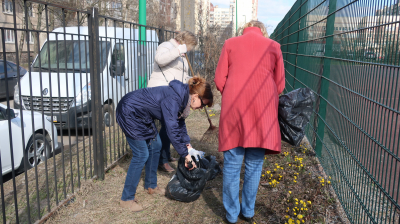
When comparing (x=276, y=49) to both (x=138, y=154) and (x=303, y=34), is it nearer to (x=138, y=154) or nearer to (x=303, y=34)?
(x=138, y=154)

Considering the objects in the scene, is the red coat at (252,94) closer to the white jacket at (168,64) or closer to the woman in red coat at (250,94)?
the woman in red coat at (250,94)

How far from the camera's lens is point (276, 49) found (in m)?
2.79

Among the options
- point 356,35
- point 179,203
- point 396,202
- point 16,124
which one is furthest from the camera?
point 16,124

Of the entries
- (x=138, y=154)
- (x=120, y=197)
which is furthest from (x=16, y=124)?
(x=138, y=154)

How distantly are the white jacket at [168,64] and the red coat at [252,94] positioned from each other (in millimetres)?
1360

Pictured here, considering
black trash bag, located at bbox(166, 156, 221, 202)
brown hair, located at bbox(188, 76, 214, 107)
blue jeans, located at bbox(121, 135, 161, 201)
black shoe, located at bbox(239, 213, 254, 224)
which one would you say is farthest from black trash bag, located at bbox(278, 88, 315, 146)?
blue jeans, located at bbox(121, 135, 161, 201)

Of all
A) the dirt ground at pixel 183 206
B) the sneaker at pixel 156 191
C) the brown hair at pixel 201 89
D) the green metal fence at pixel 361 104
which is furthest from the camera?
the sneaker at pixel 156 191

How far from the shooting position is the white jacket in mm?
4070

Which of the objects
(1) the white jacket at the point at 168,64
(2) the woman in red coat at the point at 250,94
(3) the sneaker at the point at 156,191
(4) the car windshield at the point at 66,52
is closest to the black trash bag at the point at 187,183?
(3) the sneaker at the point at 156,191

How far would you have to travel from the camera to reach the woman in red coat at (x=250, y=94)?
275 cm

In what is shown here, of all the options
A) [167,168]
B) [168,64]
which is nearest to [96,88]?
[168,64]

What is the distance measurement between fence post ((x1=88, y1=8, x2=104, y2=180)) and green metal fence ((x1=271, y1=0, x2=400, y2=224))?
2538mm

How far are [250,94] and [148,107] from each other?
0.97 m

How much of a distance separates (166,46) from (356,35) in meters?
2.19
